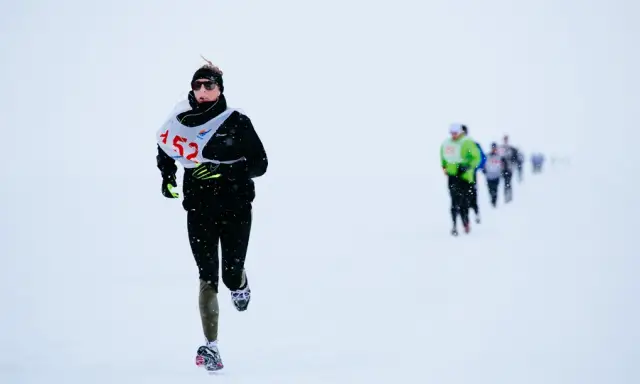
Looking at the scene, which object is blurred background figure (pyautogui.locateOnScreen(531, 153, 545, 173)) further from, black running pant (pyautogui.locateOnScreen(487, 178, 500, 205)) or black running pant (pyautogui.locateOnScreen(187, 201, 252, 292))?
black running pant (pyautogui.locateOnScreen(187, 201, 252, 292))

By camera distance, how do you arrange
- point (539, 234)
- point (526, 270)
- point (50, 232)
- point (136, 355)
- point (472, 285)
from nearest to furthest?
point (136, 355) < point (472, 285) < point (526, 270) < point (539, 234) < point (50, 232)

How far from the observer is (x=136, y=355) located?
172 inches

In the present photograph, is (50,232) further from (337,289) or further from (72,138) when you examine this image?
Answer: (72,138)

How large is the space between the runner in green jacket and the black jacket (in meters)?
7.09

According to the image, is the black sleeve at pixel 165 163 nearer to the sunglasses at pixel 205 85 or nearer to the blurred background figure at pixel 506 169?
the sunglasses at pixel 205 85

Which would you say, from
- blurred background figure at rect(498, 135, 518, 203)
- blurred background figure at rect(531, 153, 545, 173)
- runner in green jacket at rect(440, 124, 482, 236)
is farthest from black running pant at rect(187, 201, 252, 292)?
blurred background figure at rect(531, 153, 545, 173)

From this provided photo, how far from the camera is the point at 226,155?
4.00 meters

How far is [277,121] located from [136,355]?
105 meters

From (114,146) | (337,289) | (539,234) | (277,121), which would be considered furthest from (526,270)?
(277,121)

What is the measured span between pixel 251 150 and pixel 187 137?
413 millimetres

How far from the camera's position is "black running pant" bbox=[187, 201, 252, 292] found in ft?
13.3

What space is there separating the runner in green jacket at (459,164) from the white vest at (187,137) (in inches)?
285

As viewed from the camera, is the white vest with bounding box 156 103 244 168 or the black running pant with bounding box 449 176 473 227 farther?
the black running pant with bounding box 449 176 473 227

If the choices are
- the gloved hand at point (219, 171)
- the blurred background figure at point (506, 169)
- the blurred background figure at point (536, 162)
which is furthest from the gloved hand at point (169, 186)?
the blurred background figure at point (536, 162)
